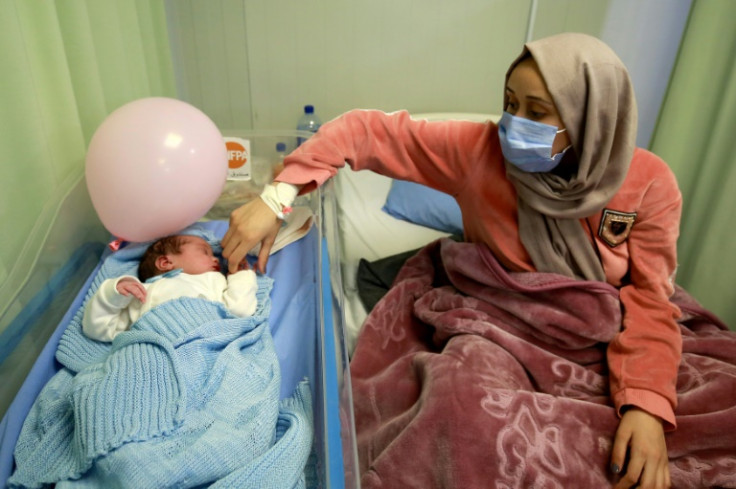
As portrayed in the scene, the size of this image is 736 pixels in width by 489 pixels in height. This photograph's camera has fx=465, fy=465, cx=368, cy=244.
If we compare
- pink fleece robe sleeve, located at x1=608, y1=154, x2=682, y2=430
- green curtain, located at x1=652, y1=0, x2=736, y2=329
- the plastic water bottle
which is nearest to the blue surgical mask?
pink fleece robe sleeve, located at x1=608, y1=154, x2=682, y2=430

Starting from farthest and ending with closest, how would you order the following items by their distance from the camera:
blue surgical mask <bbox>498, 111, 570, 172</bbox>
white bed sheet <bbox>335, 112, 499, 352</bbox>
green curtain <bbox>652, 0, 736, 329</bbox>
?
green curtain <bbox>652, 0, 736, 329</bbox>, white bed sheet <bbox>335, 112, 499, 352</bbox>, blue surgical mask <bbox>498, 111, 570, 172</bbox>

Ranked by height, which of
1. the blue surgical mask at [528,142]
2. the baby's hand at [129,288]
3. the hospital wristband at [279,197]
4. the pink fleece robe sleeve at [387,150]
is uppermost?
the blue surgical mask at [528,142]

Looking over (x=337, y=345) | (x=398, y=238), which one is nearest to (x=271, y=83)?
(x=398, y=238)

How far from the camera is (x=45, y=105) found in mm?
1081

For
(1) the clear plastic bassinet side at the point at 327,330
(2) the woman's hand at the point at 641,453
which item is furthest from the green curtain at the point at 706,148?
(1) the clear plastic bassinet side at the point at 327,330

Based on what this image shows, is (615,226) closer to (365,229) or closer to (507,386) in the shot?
(507,386)

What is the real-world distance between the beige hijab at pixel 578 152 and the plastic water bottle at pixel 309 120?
1208mm

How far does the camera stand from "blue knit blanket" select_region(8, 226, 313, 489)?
69cm

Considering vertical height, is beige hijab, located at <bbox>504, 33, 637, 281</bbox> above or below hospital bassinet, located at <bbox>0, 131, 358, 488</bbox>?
above

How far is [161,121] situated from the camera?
1.06m

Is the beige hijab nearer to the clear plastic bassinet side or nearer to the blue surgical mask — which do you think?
the blue surgical mask

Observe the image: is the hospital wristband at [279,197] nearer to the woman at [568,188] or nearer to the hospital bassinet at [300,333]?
the woman at [568,188]

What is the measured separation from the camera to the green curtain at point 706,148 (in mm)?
1632

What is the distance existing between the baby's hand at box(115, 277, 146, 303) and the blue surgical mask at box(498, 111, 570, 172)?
2.68 feet
